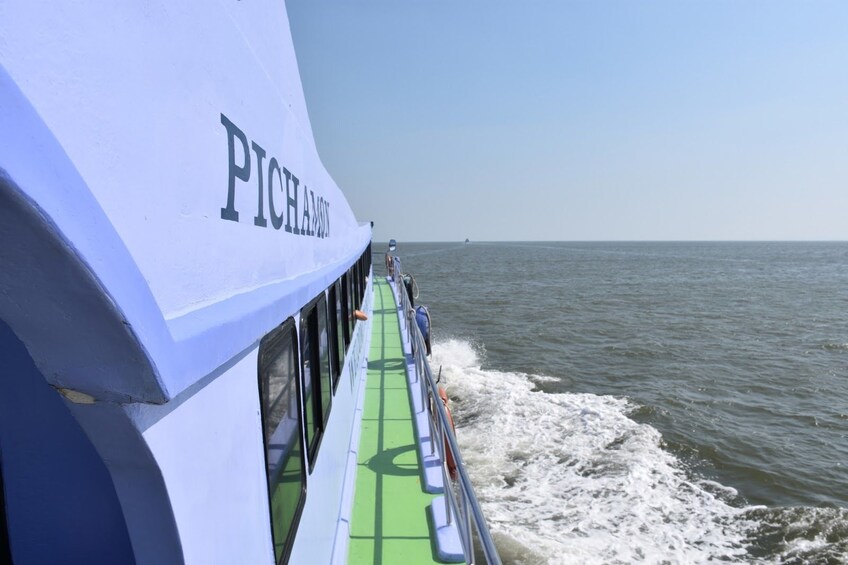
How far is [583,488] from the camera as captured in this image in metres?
9.03

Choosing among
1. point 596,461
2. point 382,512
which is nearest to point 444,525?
point 382,512

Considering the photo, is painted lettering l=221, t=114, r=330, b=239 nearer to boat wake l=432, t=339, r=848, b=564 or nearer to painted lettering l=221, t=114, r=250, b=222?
painted lettering l=221, t=114, r=250, b=222

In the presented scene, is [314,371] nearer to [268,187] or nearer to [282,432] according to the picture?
[282,432]

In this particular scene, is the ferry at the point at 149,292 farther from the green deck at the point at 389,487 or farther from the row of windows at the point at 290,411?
the green deck at the point at 389,487

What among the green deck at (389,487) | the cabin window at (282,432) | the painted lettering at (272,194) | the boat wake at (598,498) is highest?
the painted lettering at (272,194)

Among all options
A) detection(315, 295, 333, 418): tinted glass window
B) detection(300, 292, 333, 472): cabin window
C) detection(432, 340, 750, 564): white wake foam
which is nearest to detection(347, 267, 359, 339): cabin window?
detection(315, 295, 333, 418): tinted glass window

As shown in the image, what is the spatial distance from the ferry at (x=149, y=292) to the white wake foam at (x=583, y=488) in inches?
230

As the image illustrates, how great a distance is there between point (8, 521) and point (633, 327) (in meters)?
24.6

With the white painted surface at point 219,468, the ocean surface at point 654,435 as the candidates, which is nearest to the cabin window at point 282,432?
the white painted surface at point 219,468

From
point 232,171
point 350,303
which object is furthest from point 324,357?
point 350,303

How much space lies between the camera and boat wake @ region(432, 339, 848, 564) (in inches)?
296

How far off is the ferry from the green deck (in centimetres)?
112

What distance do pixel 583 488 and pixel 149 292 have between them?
30.8 ft

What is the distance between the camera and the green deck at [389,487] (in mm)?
3662
